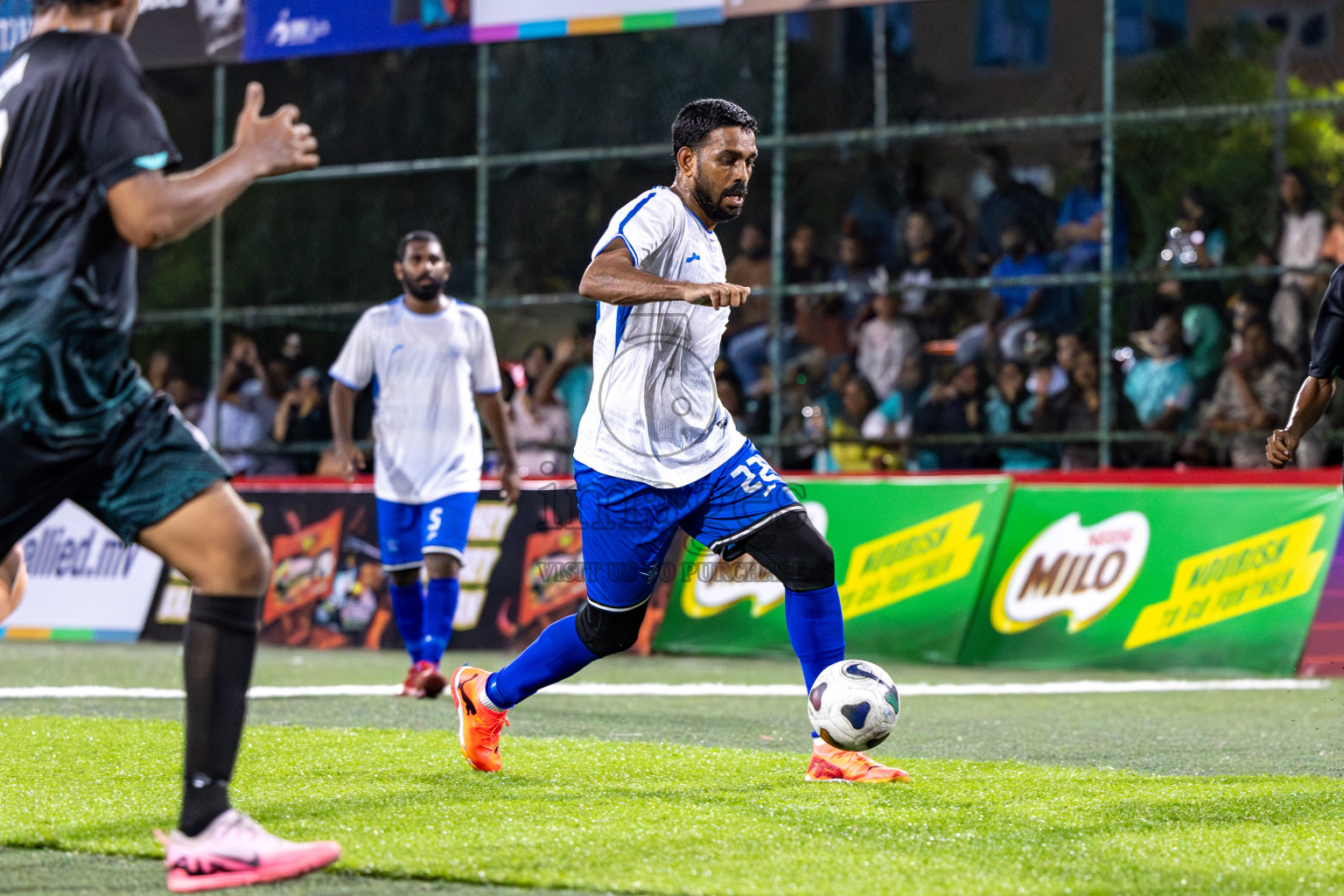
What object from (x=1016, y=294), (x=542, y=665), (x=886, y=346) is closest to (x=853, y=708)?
(x=542, y=665)

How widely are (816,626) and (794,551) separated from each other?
304mm

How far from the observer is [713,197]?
631 centimetres

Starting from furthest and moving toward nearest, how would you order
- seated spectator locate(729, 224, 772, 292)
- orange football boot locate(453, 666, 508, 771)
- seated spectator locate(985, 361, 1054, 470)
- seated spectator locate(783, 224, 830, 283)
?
seated spectator locate(729, 224, 772, 292), seated spectator locate(783, 224, 830, 283), seated spectator locate(985, 361, 1054, 470), orange football boot locate(453, 666, 508, 771)

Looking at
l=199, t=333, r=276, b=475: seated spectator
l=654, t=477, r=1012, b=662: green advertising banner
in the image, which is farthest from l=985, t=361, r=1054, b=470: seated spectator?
l=199, t=333, r=276, b=475: seated spectator

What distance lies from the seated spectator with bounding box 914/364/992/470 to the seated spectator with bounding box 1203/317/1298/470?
1.85 meters

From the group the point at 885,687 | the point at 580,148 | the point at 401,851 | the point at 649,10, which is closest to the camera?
the point at 401,851

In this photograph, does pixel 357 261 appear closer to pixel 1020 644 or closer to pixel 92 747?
pixel 1020 644

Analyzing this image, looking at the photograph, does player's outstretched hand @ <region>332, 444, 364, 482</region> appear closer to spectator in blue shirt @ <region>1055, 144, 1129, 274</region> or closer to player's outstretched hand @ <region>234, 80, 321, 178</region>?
player's outstretched hand @ <region>234, 80, 321, 178</region>

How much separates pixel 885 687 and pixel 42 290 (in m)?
3.12

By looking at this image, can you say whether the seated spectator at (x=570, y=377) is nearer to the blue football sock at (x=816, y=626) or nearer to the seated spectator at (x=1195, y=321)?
the seated spectator at (x=1195, y=321)

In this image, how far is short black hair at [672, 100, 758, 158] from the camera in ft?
20.5

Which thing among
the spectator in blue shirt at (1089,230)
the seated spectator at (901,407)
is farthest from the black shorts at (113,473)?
the spectator in blue shirt at (1089,230)

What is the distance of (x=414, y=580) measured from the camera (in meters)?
10.1

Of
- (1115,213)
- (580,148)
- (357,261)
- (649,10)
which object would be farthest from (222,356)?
(1115,213)
